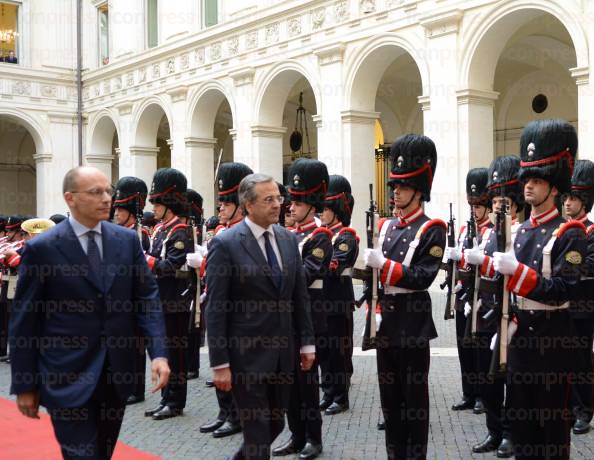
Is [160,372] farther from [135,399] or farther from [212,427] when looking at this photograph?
[135,399]

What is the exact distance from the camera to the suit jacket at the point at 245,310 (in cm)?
394

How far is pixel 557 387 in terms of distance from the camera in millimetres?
3971

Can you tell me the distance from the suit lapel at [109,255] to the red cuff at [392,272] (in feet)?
5.69

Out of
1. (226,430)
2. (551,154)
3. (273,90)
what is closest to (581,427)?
(551,154)

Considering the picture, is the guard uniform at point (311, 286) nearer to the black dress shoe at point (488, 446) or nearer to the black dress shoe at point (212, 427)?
the black dress shoe at point (212, 427)

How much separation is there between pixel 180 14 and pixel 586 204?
18173mm

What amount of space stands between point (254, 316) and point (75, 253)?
1.04 metres

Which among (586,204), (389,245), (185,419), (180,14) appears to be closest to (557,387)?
(389,245)

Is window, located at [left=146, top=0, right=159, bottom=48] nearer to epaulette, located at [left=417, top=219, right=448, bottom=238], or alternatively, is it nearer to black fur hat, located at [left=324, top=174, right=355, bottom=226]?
black fur hat, located at [left=324, top=174, right=355, bottom=226]

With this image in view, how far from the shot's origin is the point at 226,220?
6.37m

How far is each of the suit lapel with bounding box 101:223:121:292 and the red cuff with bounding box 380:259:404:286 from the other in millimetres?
1735

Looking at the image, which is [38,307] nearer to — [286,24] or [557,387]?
[557,387]

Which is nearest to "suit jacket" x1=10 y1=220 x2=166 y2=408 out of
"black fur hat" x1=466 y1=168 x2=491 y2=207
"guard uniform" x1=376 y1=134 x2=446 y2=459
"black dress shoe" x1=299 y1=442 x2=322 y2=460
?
"guard uniform" x1=376 y1=134 x2=446 y2=459

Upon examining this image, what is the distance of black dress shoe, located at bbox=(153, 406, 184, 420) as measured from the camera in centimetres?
626
